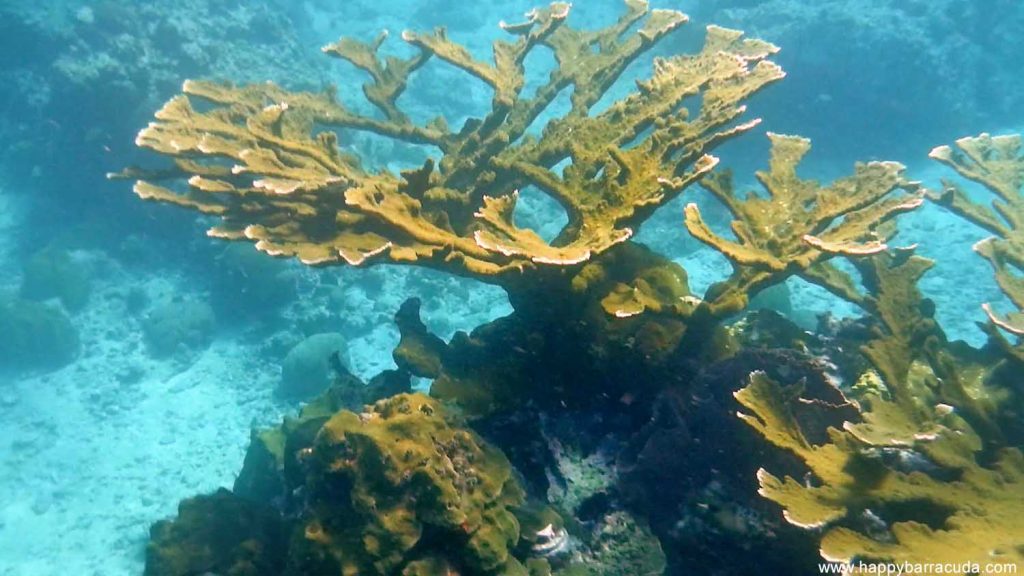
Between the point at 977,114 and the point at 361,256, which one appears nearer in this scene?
the point at 361,256

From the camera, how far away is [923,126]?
1495 centimetres

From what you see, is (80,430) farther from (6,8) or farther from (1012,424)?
(1012,424)

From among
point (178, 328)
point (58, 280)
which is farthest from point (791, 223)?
point (58, 280)

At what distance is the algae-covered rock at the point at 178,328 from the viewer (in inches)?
471

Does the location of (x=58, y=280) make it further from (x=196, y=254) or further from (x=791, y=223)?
(x=791, y=223)

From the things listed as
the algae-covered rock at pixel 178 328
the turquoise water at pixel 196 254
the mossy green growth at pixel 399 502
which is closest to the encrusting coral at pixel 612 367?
the mossy green growth at pixel 399 502

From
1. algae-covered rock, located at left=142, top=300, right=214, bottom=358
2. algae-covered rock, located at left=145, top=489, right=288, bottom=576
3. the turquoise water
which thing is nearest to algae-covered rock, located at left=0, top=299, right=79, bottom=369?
the turquoise water

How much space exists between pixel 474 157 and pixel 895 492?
3.44 metres

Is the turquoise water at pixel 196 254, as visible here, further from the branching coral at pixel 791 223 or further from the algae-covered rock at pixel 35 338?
the branching coral at pixel 791 223

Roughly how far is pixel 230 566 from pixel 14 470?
9.83 m

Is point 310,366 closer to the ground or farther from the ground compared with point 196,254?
farther from the ground

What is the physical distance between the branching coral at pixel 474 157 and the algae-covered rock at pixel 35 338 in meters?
9.17

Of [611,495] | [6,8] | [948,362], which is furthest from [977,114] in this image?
[6,8]

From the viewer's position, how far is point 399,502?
2975mm
